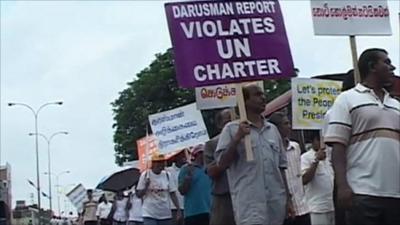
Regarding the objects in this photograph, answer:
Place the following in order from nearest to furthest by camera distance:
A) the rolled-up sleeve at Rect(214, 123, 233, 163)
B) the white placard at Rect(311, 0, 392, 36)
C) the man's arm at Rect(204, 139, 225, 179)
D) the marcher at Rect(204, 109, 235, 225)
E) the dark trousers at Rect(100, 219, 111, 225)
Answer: the rolled-up sleeve at Rect(214, 123, 233, 163), the man's arm at Rect(204, 139, 225, 179), the marcher at Rect(204, 109, 235, 225), the white placard at Rect(311, 0, 392, 36), the dark trousers at Rect(100, 219, 111, 225)

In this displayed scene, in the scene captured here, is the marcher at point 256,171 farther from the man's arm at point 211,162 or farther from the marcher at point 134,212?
the marcher at point 134,212

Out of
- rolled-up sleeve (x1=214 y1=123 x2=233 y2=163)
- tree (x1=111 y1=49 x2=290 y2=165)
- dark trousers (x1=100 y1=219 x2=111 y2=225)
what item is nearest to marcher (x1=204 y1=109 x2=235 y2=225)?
rolled-up sleeve (x1=214 y1=123 x2=233 y2=163)

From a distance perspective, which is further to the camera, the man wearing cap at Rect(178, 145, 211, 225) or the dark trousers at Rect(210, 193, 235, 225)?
the man wearing cap at Rect(178, 145, 211, 225)

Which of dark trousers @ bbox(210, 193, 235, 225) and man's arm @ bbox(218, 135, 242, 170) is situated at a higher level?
man's arm @ bbox(218, 135, 242, 170)

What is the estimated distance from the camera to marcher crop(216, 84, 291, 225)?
8.76m

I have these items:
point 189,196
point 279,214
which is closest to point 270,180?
point 279,214

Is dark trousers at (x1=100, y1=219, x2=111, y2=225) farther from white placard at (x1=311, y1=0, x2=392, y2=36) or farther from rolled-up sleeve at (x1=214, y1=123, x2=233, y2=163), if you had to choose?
rolled-up sleeve at (x1=214, y1=123, x2=233, y2=163)

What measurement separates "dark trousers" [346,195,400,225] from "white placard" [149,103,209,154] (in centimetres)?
1048

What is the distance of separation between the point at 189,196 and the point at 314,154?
2.88 metres

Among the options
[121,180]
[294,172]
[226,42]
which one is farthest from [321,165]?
[121,180]

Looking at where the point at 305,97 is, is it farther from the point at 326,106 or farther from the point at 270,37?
Answer: the point at 270,37

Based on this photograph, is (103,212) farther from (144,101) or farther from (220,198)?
(144,101)

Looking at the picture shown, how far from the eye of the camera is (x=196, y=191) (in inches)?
524

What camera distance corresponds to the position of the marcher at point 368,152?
7.40 m
